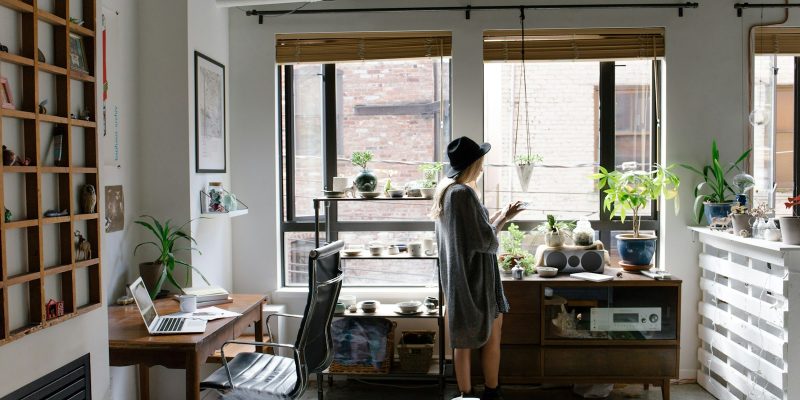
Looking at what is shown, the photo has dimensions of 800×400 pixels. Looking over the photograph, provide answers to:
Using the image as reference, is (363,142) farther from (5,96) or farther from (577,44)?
(5,96)

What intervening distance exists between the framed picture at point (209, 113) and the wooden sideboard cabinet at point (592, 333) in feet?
6.47

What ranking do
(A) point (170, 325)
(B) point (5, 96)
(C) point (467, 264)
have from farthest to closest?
1. (C) point (467, 264)
2. (A) point (170, 325)
3. (B) point (5, 96)

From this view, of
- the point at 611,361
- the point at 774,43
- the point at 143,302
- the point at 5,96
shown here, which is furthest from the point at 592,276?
the point at 5,96

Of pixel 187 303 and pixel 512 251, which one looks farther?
pixel 512 251

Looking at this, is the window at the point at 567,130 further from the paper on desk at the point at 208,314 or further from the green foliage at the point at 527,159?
the paper on desk at the point at 208,314

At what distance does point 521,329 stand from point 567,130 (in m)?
1.45

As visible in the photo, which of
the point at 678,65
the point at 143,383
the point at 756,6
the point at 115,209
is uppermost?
the point at 756,6

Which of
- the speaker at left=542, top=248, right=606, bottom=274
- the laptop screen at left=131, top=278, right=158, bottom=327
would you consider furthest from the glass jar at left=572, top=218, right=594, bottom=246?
the laptop screen at left=131, top=278, right=158, bottom=327

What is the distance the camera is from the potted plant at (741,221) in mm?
3746

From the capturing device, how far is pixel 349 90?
4.66m

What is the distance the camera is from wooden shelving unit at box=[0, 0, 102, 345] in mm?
2021

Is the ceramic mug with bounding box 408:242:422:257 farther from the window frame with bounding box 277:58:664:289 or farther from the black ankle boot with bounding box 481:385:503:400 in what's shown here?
the black ankle boot with bounding box 481:385:503:400

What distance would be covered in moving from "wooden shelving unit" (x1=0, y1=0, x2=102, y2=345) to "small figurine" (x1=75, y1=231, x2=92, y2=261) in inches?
0.8

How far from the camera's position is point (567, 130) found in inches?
181
